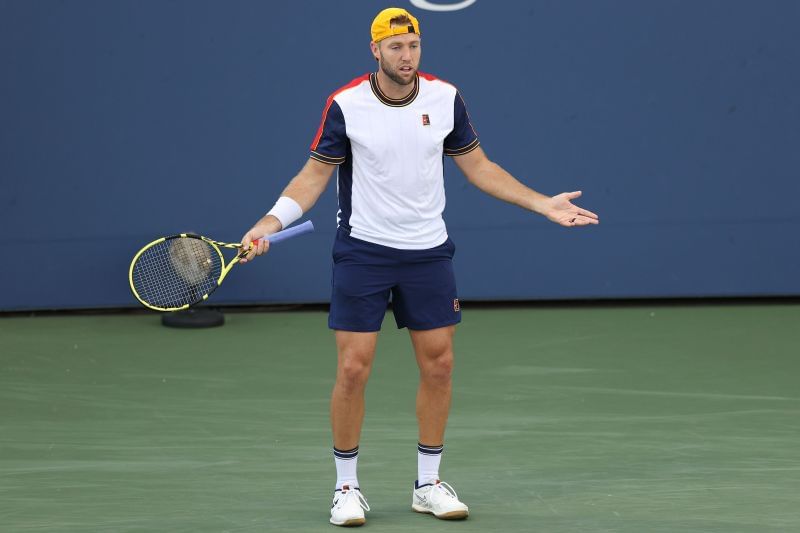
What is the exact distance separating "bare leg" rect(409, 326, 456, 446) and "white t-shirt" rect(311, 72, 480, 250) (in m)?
0.30

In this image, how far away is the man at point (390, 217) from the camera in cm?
448

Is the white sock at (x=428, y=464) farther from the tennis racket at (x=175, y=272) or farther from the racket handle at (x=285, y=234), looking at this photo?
the tennis racket at (x=175, y=272)

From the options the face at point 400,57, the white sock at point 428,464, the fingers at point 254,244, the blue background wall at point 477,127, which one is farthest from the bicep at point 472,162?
the blue background wall at point 477,127

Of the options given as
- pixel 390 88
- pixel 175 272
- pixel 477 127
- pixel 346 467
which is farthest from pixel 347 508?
pixel 477 127

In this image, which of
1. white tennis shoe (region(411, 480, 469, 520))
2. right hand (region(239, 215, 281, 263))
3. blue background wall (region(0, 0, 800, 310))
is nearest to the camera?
right hand (region(239, 215, 281, 263))

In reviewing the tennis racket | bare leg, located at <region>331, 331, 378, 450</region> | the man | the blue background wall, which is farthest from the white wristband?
the blue background wall

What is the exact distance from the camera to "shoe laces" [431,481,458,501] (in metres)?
4.63

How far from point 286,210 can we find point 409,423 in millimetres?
1755

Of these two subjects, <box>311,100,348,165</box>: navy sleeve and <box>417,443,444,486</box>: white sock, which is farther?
<box>417,443,444,486</box>: white sock

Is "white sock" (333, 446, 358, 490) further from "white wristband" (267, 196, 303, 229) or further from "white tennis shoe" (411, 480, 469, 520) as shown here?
"white wristband" (267, 196, 303, 229)

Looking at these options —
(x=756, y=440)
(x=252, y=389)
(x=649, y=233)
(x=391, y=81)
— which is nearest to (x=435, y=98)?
(x=391, y=81)

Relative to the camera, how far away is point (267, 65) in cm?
850

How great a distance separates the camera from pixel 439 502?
462 centimetres

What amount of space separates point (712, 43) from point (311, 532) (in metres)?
5.03
